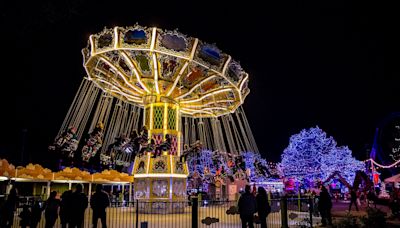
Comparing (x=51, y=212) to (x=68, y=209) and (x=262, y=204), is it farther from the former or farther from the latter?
(x=262, y=204)

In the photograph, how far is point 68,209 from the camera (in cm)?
835

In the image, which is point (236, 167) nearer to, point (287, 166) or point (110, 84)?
point (110, 84)

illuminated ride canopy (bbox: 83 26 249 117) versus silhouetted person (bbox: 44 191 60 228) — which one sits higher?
illuminated ride canopy (bbox: 83 26 249 117)

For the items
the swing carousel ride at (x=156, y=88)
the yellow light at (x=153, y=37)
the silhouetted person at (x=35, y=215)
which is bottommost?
the silhouetted person at (x=35, y=215)

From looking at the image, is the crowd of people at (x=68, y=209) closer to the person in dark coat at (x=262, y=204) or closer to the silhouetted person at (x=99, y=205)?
the silhouetted person at (x=99, y=205)

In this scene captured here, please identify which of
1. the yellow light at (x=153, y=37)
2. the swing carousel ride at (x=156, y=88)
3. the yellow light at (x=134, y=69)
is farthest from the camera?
the yellow light at (x=134, y=69)

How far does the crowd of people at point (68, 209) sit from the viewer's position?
27.4 ft

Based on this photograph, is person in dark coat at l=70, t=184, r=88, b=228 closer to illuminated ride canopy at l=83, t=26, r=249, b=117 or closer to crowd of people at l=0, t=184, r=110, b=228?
crowd of people at l=0, t=184, r=110, b=228

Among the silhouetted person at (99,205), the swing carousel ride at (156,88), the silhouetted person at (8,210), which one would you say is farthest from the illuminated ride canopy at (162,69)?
the silhouetted person at (99,205)

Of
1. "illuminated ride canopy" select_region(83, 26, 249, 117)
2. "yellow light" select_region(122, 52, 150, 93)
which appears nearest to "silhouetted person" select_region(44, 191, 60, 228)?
"illuminated ride canopy" select_region(83, 26, 249, 117)

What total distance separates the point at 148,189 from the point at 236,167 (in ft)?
23.4

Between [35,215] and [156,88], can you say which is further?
[156,88]

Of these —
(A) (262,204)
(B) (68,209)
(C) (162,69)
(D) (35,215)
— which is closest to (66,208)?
(B) (68,209)

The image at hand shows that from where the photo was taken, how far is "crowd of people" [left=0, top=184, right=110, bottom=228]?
8.34 m
